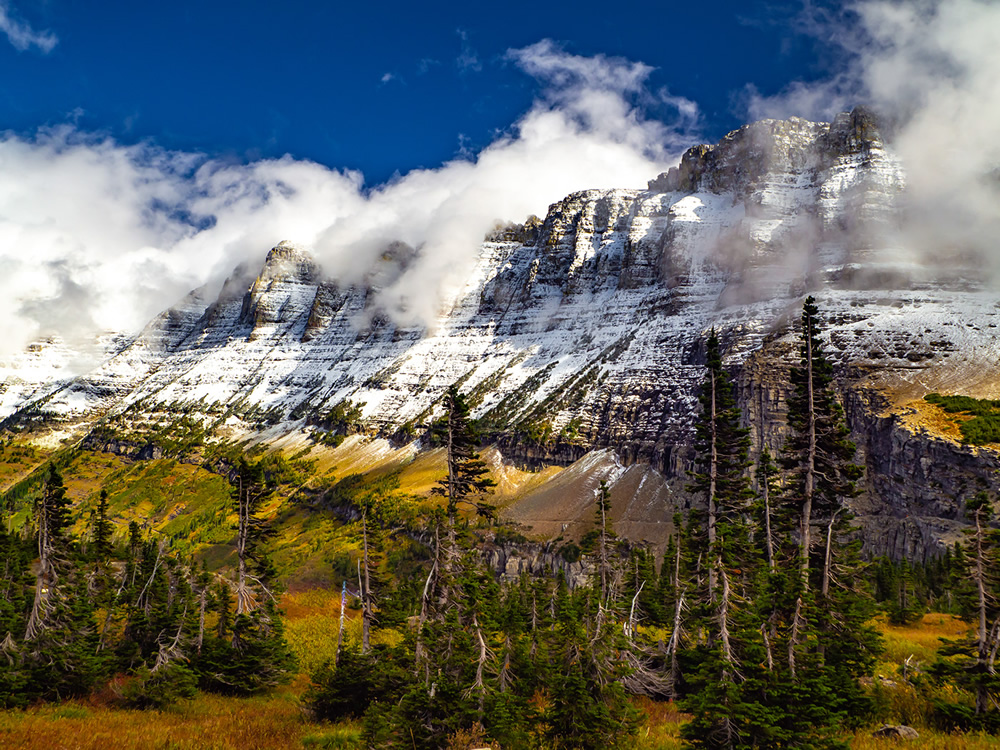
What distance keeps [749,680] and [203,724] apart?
20.8m

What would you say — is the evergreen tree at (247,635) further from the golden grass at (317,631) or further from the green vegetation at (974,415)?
the green vegetation at (974,415)

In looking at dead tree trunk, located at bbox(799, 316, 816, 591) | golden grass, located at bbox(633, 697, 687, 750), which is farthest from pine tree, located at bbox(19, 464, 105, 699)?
dead tree trunk, located at bbox(799, 316, 816, 591)

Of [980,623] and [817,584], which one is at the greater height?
[817,584]

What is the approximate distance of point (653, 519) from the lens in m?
151

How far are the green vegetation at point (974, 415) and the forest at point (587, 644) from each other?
84167 mm

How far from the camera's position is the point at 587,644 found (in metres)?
23.7

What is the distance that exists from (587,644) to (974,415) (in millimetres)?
130579

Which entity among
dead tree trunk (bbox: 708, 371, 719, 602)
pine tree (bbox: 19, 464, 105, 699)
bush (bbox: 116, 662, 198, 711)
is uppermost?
dead tree trunk (bbox: 708, 371, 719, 602)

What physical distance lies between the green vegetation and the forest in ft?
276

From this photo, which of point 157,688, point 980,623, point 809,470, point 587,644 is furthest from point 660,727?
→ point 157,688

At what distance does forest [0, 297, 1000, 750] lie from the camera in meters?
19.9

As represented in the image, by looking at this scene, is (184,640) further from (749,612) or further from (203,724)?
(749,612)

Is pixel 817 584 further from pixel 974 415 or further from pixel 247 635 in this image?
pixel 974 415

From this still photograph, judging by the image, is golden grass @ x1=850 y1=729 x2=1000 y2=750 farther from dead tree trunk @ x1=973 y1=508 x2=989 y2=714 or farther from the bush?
the bush
